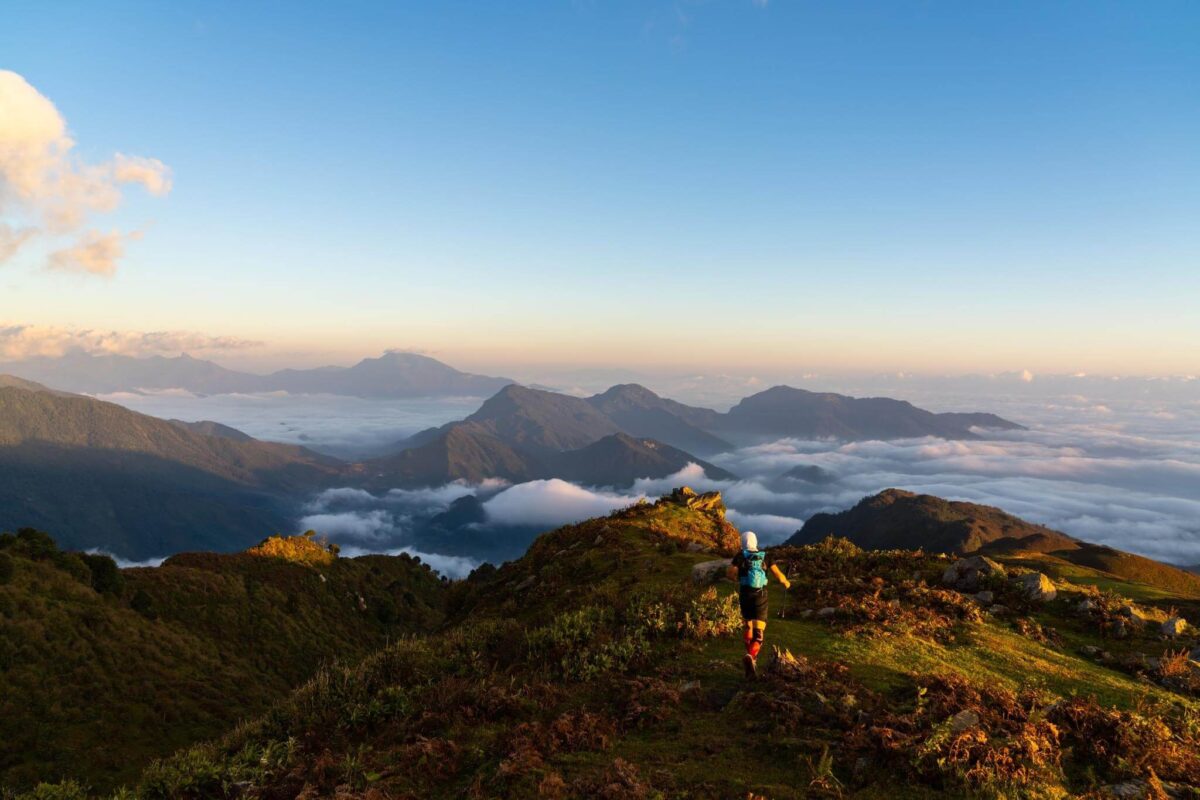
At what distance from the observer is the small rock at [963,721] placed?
27.3 feet

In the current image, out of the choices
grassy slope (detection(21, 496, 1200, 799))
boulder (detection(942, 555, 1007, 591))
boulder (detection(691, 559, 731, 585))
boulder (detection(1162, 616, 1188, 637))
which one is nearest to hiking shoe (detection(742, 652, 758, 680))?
grassy slope (detection(21, 496, 1200, 799))

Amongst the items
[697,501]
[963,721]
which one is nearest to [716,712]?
[963,721]

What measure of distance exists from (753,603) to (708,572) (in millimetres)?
6052

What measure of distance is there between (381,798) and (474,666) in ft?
16.6

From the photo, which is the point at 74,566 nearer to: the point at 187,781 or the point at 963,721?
the point at 187,781

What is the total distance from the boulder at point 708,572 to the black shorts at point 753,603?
545 cm

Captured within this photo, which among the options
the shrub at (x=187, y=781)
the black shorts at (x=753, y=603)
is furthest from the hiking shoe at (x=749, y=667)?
the shrub at (x=187, y=781)

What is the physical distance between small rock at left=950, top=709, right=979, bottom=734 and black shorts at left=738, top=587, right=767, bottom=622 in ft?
13.7

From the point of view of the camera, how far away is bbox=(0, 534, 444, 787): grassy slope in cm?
3619

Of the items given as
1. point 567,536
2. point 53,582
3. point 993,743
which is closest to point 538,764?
point 993,743

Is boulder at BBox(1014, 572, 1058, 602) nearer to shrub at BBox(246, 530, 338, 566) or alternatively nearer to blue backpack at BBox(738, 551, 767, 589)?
blue backpack at BBox(738, 551, 767, 589)

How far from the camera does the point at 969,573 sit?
18781 mm

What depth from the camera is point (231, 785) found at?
31.7ft

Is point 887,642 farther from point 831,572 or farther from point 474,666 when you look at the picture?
point 474,666
